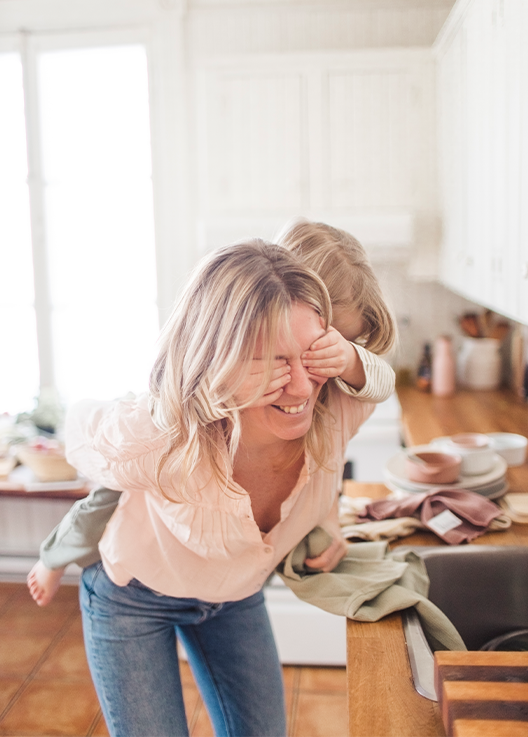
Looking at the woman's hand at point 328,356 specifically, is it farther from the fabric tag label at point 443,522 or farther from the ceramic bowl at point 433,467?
the ceramic bowl at point 433,467

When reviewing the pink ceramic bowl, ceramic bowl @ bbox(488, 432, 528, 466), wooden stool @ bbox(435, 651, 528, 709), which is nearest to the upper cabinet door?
ceramic bowl @ bbox(488, 432, 528, 466)

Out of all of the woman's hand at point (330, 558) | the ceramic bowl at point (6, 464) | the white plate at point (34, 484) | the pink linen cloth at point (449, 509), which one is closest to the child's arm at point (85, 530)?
the woman's hand at point (330, 558)

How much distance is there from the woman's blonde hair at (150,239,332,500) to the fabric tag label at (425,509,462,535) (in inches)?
26.4

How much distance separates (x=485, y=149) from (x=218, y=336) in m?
1.57

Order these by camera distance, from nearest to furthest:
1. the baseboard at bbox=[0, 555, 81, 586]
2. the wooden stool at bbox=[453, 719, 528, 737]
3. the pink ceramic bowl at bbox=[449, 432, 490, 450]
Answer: the wooden stool at bbox=[453, 719, 528, 737], the pink ceramic bowl at bbox=[449, 432, 490, 450], the baseboard at bbox=[0, 555, 81, 586]

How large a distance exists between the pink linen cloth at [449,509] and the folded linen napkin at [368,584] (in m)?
0.19

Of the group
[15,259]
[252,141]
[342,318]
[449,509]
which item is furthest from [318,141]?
[342,318]

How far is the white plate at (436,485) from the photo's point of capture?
1.86m

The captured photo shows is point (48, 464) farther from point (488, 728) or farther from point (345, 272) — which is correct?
point (488, 728)

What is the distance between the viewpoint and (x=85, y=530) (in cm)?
145

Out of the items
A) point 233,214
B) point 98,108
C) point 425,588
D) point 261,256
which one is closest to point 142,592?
point 425,588

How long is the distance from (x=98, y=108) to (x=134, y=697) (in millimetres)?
3116

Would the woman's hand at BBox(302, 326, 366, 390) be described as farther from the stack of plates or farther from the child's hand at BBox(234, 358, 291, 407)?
the stack of plates

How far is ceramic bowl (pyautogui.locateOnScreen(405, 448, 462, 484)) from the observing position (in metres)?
1.85
